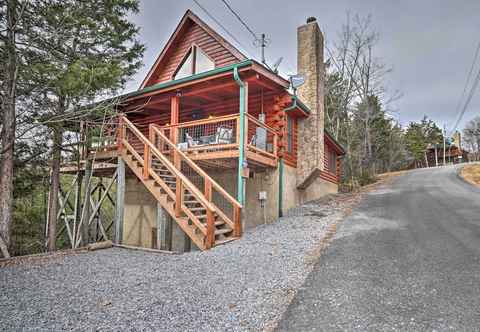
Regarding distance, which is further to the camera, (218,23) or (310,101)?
(218,23)

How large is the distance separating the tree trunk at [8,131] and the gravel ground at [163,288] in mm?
1952

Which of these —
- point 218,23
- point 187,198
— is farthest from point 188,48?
point 187,198

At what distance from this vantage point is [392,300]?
11.2 ft

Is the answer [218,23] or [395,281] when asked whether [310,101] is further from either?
[395,281]

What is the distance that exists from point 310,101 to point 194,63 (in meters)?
5.03

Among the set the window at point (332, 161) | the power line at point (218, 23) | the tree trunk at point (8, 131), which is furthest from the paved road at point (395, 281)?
the power line at point (218, 23)

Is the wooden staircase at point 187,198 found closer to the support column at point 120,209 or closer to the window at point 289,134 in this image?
the support column at point 120,209

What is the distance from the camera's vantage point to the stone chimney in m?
10.2

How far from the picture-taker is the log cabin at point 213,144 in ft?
24.7

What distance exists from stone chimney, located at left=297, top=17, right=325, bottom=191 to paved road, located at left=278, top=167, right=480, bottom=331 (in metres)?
3.40

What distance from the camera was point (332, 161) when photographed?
1494 cm

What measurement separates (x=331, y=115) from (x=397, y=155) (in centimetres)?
1450

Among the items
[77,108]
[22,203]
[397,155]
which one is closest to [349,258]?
[77,108]

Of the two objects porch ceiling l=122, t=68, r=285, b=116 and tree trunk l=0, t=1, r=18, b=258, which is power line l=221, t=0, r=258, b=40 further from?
tree trunk l=0, t=1, r=18, b=258
